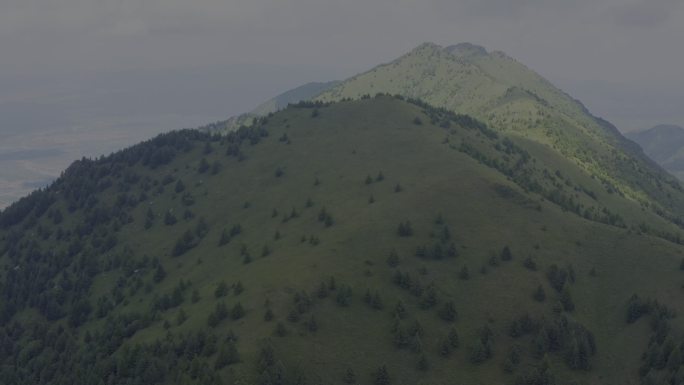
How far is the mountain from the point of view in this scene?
88.7m

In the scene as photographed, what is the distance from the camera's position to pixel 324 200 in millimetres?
154250

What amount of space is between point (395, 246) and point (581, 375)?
143 ft

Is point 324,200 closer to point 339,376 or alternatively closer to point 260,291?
point 260,291

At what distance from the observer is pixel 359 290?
103375 millimetres

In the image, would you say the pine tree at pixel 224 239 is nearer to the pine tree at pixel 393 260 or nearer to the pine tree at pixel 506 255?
the pine tree at pixel 393 260

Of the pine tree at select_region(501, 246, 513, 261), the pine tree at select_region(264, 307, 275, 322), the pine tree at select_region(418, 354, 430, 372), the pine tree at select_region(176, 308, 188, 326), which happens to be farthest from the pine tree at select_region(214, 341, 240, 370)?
the pine tree at select_region(501, 246, 513, 261)

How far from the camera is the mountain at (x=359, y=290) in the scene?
291ft

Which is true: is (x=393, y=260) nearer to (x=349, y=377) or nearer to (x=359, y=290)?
(x=359, y=290)

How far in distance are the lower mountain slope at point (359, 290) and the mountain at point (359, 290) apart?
0.40 meters

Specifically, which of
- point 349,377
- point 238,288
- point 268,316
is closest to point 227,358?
point 268,316

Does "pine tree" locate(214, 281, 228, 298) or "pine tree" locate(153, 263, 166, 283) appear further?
"pine tree" locate(153, 263, 166, 283)

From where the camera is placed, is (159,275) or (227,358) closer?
(227,358)

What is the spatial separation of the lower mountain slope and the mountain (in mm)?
395

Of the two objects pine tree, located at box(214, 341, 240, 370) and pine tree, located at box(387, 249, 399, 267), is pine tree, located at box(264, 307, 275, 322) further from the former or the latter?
pine tree, located at box(387, 249, 399, 267)
